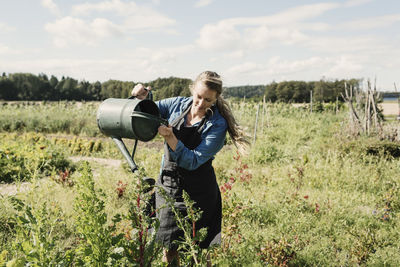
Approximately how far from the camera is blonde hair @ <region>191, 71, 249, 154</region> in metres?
1.95

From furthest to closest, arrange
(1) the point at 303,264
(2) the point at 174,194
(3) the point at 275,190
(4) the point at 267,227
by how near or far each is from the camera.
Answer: (3) the point at 275,190, (4) the point at 267,227, (1) the point at 303,264, (2) the point at 174,194

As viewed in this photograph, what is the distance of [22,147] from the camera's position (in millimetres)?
5457

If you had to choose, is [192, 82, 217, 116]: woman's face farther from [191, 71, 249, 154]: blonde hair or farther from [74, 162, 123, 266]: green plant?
[74, 162, 123, 266]: green plant

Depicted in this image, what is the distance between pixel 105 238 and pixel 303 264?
7.53ft

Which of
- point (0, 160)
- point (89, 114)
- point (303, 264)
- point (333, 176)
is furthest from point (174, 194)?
point (89, 114)

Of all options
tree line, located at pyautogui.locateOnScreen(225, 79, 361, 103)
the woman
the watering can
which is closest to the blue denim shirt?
the woman

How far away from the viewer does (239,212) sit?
2.97 m

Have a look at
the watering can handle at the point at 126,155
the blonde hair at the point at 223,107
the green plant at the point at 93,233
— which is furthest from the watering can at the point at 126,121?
the green plant at the point at 93,233

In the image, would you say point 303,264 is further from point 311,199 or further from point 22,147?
point 22,147

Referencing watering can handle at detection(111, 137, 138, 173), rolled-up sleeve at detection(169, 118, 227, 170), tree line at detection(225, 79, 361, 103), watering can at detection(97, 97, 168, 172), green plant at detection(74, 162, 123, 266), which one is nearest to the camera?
green plant at detection(74, 162, 123, 266)

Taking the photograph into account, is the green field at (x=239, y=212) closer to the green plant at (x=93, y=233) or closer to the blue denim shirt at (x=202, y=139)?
the green plant at (x=93, y=233)

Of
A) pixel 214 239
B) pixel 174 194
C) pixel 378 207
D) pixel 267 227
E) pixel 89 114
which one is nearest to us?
pixel 174 194

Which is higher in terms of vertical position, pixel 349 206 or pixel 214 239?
pixel 214 239

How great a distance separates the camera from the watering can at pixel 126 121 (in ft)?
5.47
